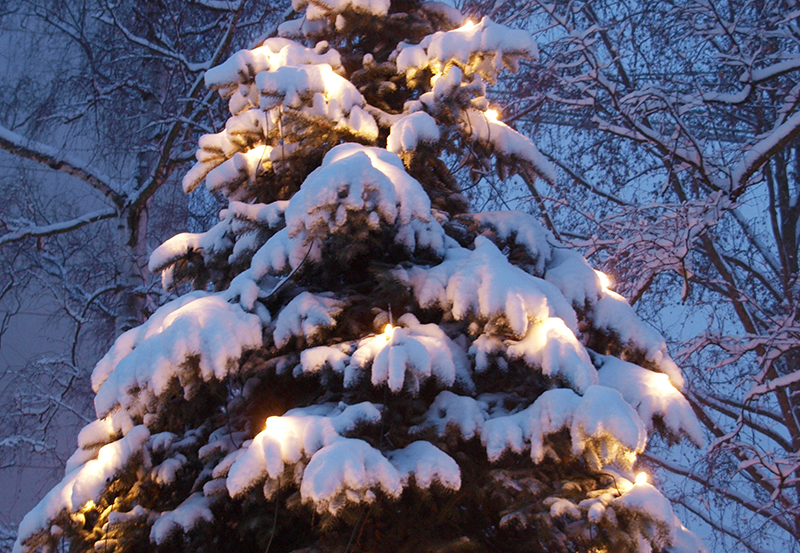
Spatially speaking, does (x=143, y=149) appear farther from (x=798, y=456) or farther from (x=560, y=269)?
(x=798, y=456)

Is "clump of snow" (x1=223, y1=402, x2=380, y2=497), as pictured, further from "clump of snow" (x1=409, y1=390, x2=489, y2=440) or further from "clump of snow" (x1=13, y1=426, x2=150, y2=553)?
"clump of snow" (x1=13, y1=426, x2=150, y2=553)

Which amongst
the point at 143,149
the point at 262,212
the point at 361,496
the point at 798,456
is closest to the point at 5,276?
the point at 143,149

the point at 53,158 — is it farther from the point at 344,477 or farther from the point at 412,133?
the point at 344,477

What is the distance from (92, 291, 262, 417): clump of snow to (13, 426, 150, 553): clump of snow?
6.6 inches

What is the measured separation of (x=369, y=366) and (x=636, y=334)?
4.36ft

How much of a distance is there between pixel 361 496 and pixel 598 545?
0.86 metres

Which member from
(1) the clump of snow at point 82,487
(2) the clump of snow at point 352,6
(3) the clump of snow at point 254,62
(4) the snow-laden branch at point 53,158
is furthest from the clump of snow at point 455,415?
(4) the snow-laden branch at point 53,158

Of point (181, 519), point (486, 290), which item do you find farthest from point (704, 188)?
point (181, 519)

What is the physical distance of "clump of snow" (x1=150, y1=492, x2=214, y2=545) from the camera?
238cm

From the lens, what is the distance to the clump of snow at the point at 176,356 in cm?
224

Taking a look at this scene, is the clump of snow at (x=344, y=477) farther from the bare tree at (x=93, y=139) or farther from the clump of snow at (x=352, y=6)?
the bare tree at (x=93, y=139)

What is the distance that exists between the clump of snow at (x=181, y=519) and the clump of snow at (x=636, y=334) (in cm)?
192

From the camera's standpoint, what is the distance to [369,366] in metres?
2.40

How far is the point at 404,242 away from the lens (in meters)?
2.83
